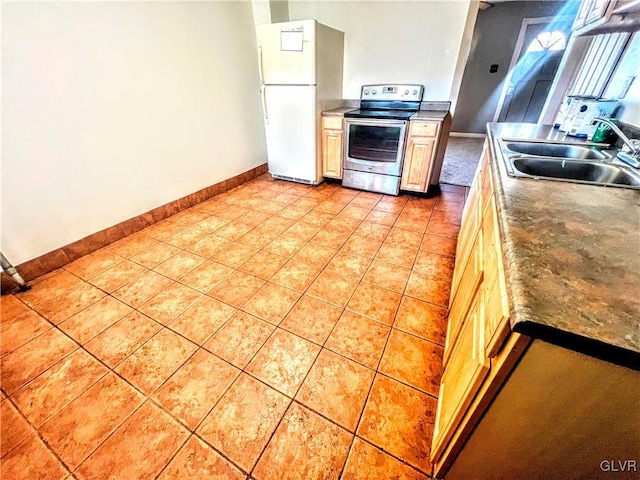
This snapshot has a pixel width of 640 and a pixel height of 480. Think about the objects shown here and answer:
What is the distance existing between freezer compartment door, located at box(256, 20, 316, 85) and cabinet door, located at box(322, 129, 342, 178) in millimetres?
570

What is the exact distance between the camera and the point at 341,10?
3.08m

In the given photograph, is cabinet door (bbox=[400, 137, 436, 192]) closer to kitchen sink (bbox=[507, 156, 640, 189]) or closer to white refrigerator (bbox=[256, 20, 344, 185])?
white refrigerator (bbox=[256, 20, 344, 185])

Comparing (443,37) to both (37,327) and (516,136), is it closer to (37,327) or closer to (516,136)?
(516,136)

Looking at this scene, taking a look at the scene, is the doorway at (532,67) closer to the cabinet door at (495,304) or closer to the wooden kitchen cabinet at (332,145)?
the wooden kitchen cabinet at (332,145)

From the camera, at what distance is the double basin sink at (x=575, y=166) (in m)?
1.21

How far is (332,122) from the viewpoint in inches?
121

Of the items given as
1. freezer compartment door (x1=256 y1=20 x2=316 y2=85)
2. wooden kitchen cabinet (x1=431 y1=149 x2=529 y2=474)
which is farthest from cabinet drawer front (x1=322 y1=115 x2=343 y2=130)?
wooden kitchen cabinet (x1=431 y1=149 x2=529 y2=474)

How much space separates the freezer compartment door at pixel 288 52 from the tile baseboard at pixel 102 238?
1335 millimetres

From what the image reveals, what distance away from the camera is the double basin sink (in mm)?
1213

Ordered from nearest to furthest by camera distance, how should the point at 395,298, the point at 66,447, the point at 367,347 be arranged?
the point at 66,447 → the point at 367,347 → the point at 395,298

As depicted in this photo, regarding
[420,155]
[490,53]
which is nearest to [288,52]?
[420,155]

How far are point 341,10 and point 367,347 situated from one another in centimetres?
362

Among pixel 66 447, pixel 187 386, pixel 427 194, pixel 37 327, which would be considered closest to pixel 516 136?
pixel 427 194

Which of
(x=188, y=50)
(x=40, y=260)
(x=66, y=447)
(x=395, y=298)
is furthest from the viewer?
(x=188, y=50)
